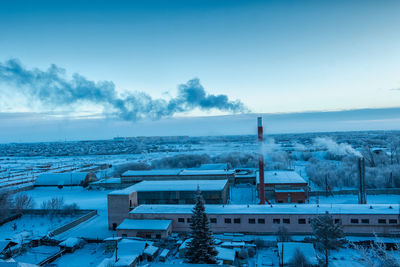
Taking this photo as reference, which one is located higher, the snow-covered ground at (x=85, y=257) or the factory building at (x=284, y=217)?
the factory building at (x=284, y=217)

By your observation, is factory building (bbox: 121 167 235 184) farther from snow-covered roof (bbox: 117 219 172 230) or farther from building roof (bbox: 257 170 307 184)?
snow-covered roof (bbox: 117 219 172 230)

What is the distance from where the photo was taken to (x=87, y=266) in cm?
1684

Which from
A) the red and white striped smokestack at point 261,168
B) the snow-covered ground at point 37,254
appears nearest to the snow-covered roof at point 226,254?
the red and white striped smokestack at point 261,168

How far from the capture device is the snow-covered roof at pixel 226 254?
16078mm

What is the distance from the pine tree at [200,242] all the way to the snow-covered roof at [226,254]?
1894 mm

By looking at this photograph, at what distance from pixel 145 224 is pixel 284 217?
34.4 ft

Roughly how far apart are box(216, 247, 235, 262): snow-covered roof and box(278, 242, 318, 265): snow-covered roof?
117 inches

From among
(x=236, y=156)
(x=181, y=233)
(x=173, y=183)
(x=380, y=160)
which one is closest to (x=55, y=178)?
(x=173, y=183)

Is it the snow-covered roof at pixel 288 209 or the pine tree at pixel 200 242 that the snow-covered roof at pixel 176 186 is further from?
the pine tree at pixel 200 242

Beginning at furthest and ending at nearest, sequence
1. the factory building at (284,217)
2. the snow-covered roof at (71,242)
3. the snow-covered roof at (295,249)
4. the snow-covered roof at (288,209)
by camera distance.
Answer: the snow-covered roof at (288,209)
the factory building at (284,217)
the snow-covered roof at (71,242)
the snow-covered roof at (295,249)

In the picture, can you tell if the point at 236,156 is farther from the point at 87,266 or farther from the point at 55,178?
the point at 87,266

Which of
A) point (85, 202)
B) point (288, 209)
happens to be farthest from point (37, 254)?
point (288, 209)

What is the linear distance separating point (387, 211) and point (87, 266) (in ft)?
68.7

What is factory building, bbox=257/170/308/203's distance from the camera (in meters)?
29.7
